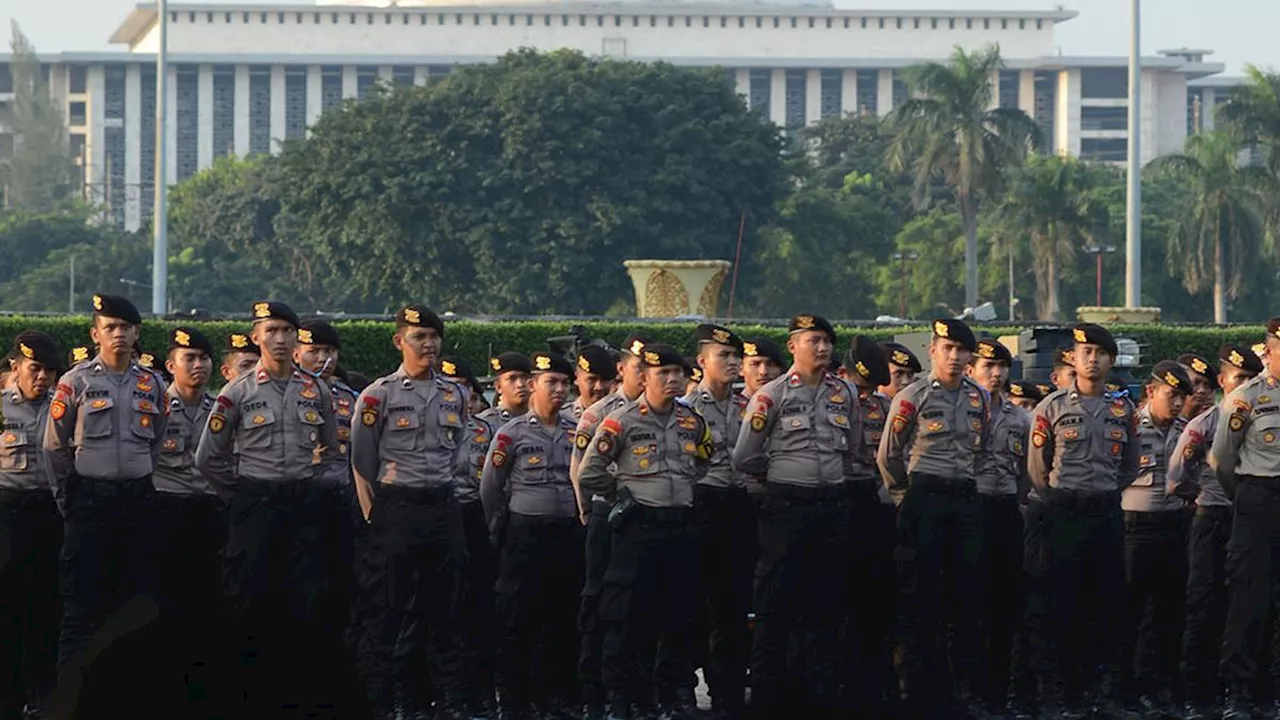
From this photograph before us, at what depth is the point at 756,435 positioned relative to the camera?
12086 mm

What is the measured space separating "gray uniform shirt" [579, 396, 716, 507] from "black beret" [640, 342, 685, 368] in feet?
0.68

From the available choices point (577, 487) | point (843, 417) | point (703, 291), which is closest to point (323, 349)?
point (577, 487)

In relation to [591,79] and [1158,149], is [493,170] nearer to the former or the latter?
[591,79]

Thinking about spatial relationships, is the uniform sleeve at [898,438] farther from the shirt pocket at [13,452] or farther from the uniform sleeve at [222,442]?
the shirt pocket at [13,452]

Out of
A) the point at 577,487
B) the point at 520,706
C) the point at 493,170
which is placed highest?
the point at 493,170

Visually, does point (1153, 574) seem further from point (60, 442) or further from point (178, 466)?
point (60, 442)

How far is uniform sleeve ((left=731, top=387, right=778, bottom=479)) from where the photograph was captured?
1209cm

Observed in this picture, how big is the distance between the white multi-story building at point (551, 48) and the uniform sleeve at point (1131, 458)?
411ft

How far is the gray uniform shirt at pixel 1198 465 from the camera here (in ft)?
41.7

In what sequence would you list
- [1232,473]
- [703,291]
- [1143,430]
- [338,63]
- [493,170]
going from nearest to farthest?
[1232,473], [1143,430], [703,291], [493,170], [338,63]

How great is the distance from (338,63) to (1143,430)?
128m

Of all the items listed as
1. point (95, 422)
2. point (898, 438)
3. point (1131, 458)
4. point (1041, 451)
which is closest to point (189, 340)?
point (95, 422)

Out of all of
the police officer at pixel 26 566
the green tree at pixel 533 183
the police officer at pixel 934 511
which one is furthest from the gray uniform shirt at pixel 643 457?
the green tree at pixel 533 183

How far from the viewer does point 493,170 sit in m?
63.1
